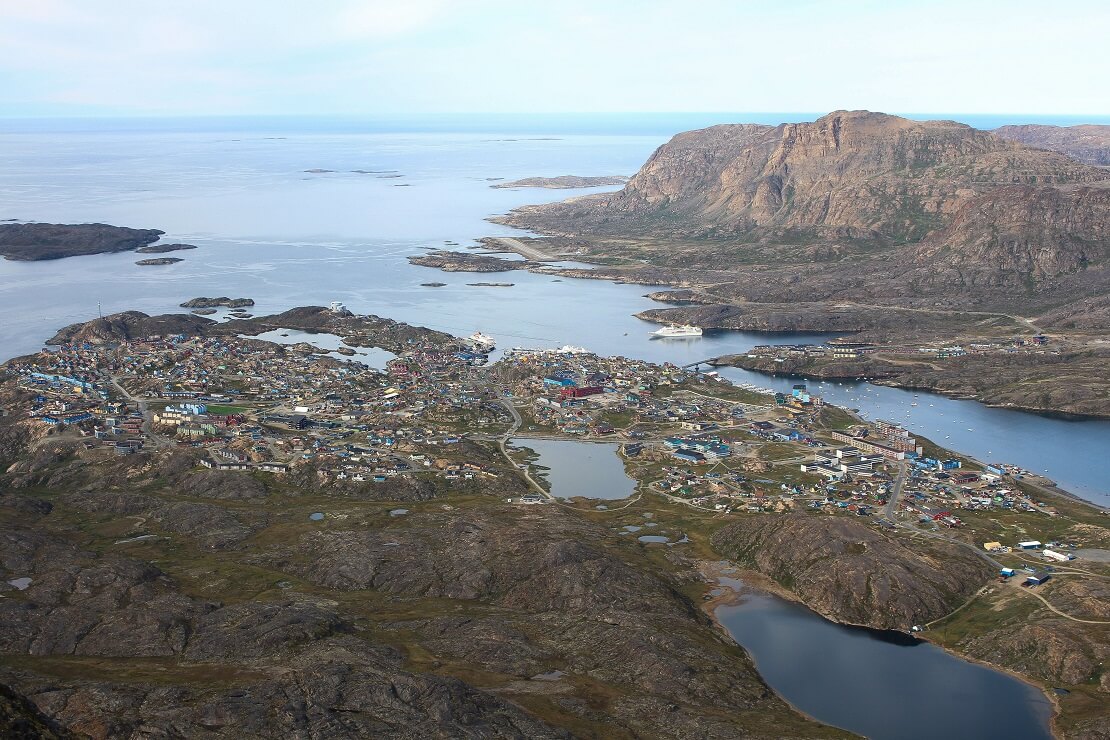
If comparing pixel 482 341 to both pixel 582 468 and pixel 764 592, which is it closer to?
pixel 582 468

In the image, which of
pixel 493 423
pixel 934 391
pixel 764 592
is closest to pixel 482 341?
pixel 493 423

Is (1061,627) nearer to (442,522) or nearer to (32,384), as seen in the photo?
(442,522)

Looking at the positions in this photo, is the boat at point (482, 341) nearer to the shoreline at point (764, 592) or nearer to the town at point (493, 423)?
the town at point (493, 423)

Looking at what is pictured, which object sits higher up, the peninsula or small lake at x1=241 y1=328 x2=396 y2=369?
the peninsula

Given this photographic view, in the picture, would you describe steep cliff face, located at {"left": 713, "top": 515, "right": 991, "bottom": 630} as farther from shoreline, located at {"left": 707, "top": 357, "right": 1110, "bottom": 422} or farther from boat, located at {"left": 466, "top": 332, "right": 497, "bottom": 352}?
boat, located at {"left": 466, "top": 332, "right": 497, "bottom": 352}

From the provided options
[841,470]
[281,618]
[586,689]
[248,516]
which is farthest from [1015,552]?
[248,516]

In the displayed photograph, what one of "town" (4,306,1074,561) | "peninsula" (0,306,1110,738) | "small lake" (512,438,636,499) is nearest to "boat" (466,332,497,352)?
"town" (4,306,1074,561)
